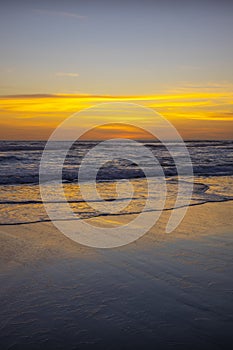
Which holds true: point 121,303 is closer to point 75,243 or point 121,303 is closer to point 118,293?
point 118,293

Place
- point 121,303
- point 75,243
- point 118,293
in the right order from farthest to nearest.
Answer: point 75,243
point 118,293
point 121,303

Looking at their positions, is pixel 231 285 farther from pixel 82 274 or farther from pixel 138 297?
pixel 82 274

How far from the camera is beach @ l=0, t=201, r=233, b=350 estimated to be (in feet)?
10.2

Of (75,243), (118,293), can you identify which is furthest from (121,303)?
(75,243)

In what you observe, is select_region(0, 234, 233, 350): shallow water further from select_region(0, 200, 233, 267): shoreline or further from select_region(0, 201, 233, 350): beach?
select_region(0, 200, 233, 267): shoreline

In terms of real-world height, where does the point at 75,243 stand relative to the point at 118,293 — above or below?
→ above

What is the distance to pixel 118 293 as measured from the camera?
400 centimetres

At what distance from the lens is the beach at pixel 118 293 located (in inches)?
122

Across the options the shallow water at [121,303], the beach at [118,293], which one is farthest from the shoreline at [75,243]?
the shallow water at [121,303]

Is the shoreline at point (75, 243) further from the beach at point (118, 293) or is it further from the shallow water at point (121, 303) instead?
the shallow water at point (121, 303)

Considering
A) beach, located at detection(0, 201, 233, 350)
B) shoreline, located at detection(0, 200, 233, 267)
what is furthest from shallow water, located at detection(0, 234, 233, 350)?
shoreline, located at detection(0, 200, 233, 267)

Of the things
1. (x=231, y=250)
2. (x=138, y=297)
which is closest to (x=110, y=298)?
(x=138, y=297)

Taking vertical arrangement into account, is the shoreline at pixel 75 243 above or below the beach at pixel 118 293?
above

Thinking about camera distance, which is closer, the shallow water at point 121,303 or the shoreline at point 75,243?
the shallow water at point 121,303
